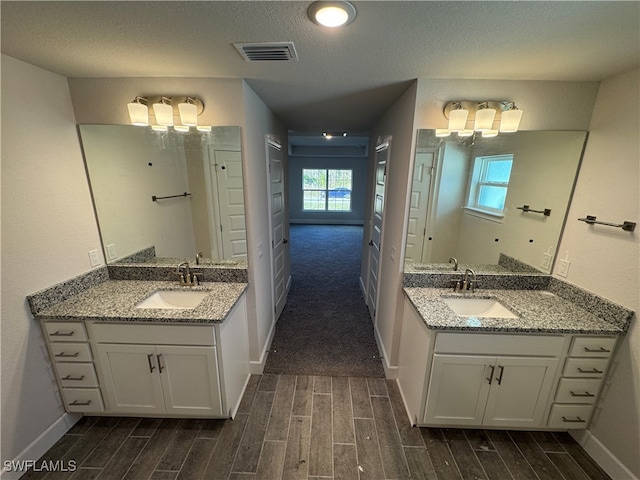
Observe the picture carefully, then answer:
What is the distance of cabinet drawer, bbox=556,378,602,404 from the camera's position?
64.4 inches

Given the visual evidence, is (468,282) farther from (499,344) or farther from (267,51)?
(267,51)

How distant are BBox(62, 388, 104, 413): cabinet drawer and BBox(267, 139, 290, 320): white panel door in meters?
1.57

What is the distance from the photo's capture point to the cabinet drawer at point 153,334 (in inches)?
64.4

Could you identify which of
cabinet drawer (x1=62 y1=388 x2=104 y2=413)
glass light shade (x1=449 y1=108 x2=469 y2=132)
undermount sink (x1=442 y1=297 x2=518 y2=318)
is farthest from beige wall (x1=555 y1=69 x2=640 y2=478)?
cabinet drawer (x1=62 y1=388 x2=104 y2=413)

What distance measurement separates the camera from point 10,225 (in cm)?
144

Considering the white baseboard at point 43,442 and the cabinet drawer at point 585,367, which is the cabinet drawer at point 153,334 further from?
the cabinet drawer at point 585,367

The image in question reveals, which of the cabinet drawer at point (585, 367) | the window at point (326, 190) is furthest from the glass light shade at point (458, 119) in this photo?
the window at point (326, 190)

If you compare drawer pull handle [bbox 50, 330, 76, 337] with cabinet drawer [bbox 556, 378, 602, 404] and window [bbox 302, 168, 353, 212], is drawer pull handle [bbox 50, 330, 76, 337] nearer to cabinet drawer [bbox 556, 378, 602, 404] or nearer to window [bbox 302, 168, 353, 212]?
cabinet drawer [bbox 556, 378, 602, 404]

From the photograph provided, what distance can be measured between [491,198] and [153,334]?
2679 mm

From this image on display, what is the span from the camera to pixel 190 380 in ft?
5.69

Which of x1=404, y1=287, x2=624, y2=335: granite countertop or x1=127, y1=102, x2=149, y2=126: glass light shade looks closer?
x1=404, y1=287, x2=624, y2=335: granite countertop

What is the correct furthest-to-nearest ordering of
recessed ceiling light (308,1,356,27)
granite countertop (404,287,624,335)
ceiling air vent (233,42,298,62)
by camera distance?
granite countertop (404,287,624,335), ceiling air vent (233,42,298,62), recessed ceiling light (308,1,356,27)

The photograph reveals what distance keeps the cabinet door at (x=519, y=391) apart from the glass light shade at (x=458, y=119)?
1.54 meters

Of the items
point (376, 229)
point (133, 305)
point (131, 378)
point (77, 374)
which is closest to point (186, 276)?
point (133, 305)
